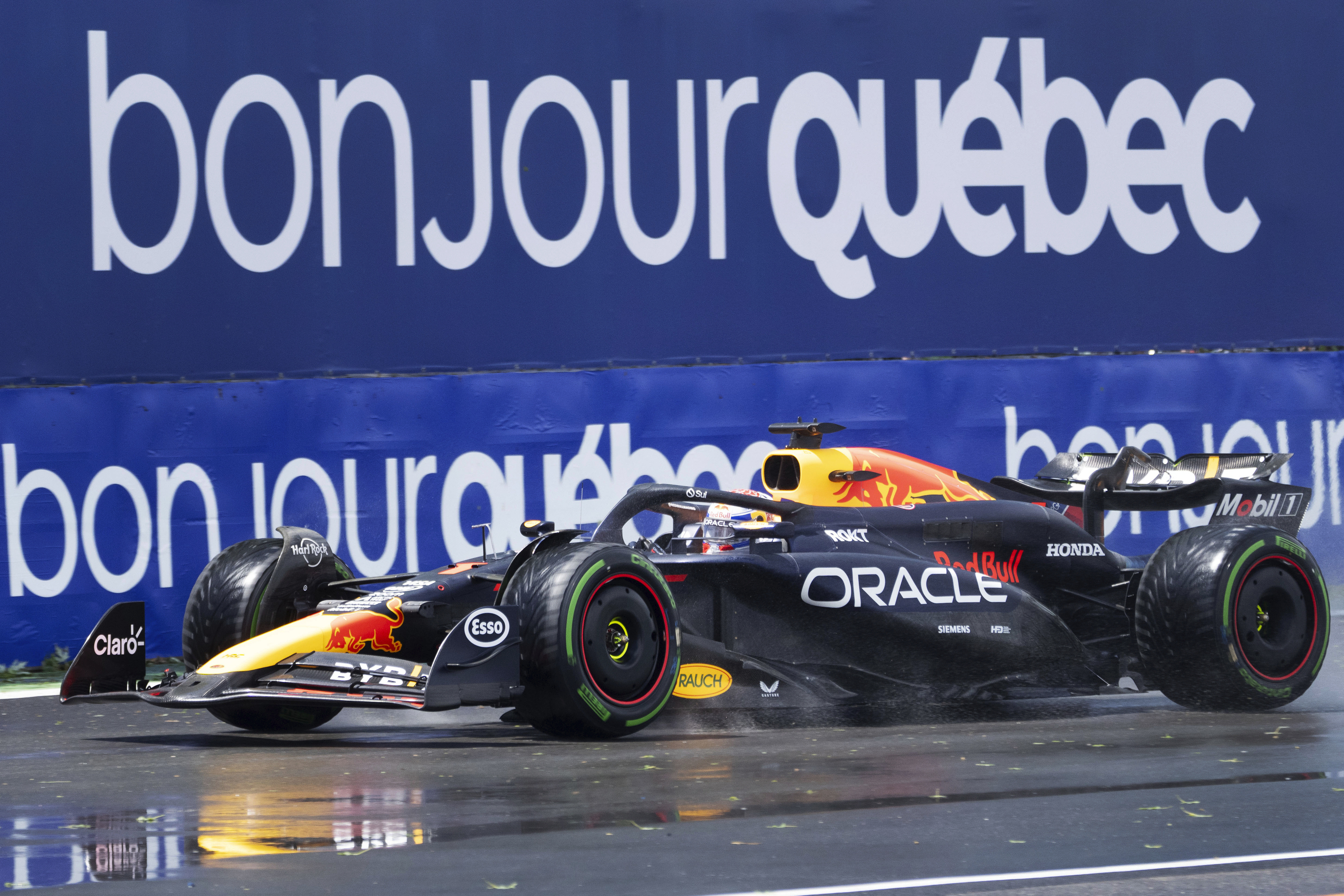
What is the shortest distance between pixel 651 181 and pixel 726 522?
439cm

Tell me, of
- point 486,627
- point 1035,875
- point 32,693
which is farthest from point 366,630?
point 1035,875

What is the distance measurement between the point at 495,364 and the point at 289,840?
23.3 feet

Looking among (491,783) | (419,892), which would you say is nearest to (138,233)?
(491,783)

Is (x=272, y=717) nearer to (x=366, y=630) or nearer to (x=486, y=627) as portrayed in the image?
(x=366, y=630)

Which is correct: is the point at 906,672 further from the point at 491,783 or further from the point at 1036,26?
the point at 1036,26

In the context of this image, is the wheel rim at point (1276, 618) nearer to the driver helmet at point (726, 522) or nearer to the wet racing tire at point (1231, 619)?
the wet racing tire at point (1231, 619)

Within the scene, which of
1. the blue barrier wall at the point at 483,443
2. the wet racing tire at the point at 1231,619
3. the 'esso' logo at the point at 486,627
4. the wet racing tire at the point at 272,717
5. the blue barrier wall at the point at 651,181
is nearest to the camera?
the 'esso' logo at the point at 486,627

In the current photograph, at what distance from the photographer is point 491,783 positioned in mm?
7168

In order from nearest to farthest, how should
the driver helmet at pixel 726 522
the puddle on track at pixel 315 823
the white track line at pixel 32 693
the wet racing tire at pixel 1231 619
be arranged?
the puddle on track at pixel 315 823
the wet racing tire at pixel 1231 619
the driver helmet at pixel 726 522
the white track line at pixel 32 693

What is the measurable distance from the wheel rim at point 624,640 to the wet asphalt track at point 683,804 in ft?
0.96

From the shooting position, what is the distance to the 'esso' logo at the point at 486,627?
7.98 meters

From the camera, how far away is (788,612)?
352 inches

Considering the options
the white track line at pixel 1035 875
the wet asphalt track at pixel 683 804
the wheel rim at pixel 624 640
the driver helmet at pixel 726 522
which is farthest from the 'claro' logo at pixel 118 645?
the white track line at pixel 1035 875

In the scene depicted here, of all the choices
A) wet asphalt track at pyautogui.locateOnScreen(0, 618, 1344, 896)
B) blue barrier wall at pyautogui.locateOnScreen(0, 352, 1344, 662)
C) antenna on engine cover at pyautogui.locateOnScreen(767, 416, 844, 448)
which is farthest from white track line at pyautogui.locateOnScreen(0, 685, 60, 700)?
antenna on engine cover at pyautogui.locateOnScreen(767, 416, 844, 448)
